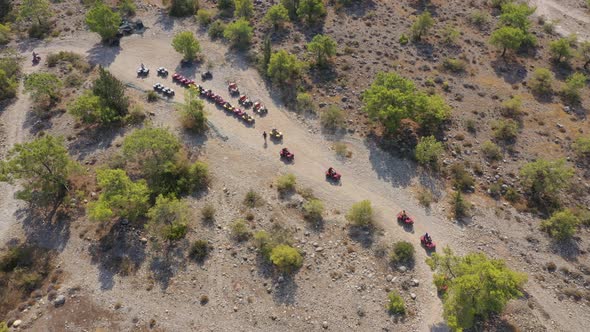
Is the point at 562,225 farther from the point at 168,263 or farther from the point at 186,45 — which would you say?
the point at 186,45

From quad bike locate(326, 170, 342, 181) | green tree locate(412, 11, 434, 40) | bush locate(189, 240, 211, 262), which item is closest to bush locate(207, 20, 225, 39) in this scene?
green tree locate(412, 11, 434, 40)

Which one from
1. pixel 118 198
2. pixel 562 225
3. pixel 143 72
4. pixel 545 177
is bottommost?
pixel 143 72

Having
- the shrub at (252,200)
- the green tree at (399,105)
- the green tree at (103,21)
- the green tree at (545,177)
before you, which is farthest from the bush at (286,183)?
the green tree at (103,21)

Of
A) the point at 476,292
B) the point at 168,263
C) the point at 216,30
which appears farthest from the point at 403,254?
the point at 216,30

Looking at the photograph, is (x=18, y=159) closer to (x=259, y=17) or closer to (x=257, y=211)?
(x=257, y=211)

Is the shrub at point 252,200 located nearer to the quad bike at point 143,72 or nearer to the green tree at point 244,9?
the quad bike at point 143,72

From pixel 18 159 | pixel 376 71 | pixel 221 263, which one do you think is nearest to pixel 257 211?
pixel 221 263
